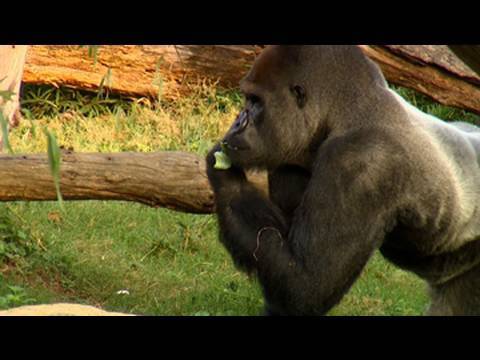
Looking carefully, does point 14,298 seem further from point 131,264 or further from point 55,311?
point 131,264

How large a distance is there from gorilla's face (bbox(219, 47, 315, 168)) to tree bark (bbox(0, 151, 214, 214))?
801 millimetres

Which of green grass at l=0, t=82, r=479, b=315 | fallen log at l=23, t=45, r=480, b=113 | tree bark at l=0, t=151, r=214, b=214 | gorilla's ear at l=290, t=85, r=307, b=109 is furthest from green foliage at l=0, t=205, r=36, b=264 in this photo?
fallen log at l=23, t=45, r=480, b=113

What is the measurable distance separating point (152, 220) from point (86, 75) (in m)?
1.81

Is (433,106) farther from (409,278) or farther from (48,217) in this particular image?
(48,217)

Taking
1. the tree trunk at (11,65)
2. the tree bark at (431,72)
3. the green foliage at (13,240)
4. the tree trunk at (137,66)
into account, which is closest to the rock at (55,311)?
the green foliage at (13,240)

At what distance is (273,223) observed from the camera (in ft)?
12.6

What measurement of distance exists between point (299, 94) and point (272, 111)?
127 mm

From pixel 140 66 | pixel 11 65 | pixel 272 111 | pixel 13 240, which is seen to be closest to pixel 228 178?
pixel 272 111

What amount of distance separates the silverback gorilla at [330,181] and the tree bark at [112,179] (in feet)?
2.16

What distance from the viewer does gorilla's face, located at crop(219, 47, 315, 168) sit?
3.85m

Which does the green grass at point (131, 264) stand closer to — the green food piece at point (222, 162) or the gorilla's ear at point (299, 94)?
the green food piece at point (222, 162)

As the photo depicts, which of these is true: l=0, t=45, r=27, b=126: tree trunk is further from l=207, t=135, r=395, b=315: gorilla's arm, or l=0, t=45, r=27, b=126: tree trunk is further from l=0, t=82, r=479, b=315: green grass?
l=207, t=135, r=395, b=315: gorilla's arm

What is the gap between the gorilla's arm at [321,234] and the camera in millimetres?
3670

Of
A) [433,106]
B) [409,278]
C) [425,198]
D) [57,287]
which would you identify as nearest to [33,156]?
[57,287]
